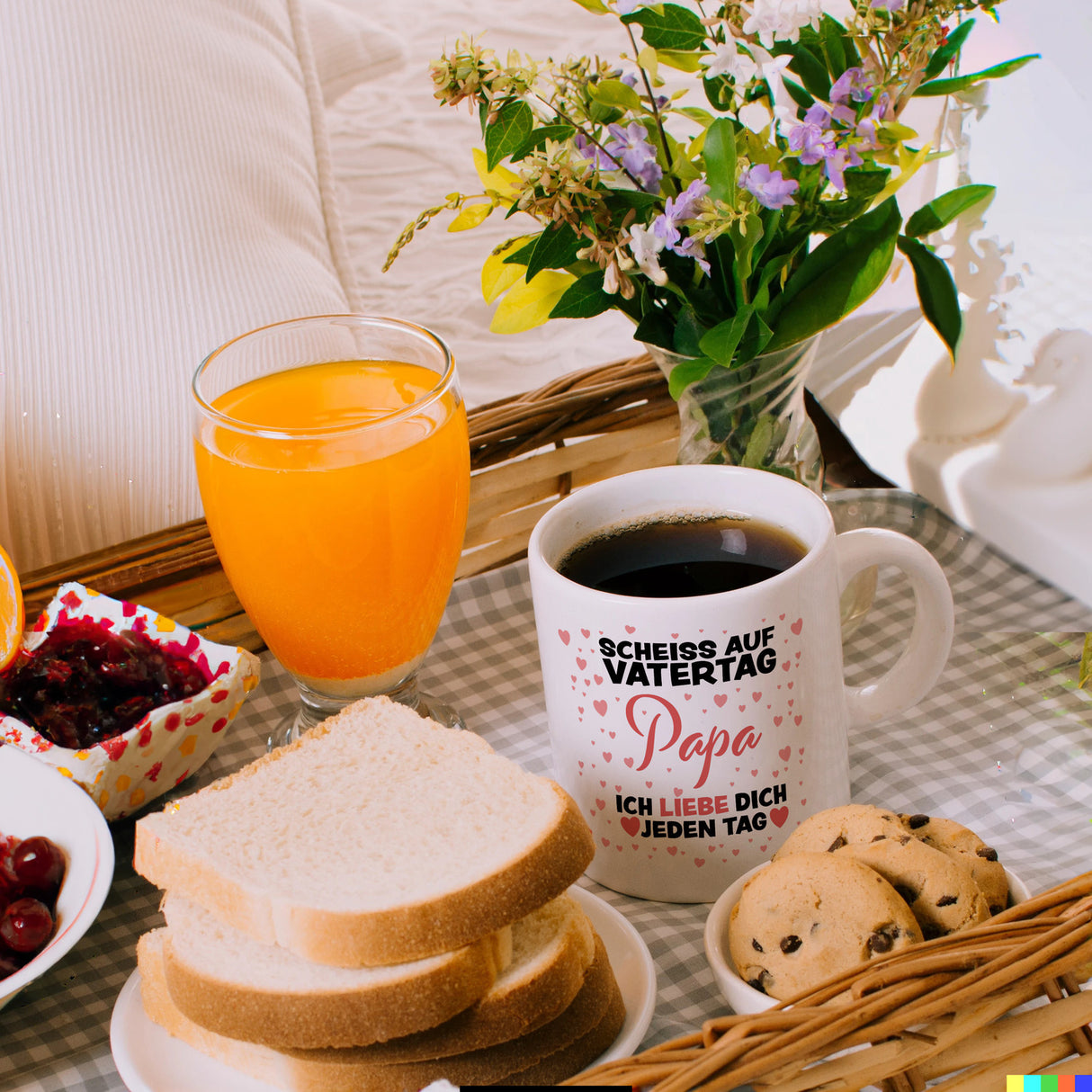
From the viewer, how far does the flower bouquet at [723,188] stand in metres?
0.69

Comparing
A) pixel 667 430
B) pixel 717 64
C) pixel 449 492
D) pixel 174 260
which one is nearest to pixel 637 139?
pixel 717 64

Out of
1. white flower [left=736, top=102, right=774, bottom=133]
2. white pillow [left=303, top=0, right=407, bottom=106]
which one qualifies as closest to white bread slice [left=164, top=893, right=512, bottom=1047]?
white flower [left=736, top=102, right=774, bottom=133]

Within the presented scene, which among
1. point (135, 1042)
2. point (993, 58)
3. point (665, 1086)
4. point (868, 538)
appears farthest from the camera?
point (993, 58)

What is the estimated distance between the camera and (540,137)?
2.34 ft

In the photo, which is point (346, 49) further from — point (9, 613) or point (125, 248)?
point (9, 613)

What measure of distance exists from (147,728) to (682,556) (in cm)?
32

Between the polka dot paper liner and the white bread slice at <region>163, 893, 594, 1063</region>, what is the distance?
175 millimetres

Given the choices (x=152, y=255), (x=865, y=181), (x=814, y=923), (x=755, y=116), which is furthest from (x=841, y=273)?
(x=152, y=255)

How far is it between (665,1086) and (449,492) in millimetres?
447

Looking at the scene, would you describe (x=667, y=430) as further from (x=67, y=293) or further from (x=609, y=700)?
(x=67, y=293)

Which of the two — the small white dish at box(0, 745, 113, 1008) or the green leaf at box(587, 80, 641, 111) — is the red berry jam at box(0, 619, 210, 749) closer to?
the small white dish at box(0, 745, 113, 1008)

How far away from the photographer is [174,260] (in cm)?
132

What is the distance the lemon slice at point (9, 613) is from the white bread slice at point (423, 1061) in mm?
278

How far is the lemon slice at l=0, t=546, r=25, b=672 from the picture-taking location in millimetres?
788
